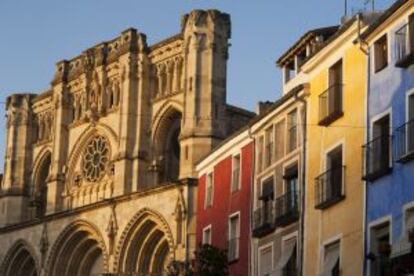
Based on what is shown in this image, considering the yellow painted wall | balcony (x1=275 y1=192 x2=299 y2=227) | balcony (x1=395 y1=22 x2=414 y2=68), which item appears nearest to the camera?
balcony (x1=395 y1=22 x2=414 y2=68)

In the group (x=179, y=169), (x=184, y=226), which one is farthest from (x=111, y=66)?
(x=184, y=226)

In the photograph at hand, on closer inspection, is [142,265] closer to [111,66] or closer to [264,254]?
[111,66]

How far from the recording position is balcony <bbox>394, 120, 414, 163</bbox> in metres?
29.1

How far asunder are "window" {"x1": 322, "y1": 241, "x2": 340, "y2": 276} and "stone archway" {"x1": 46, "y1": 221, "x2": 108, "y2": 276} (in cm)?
2770

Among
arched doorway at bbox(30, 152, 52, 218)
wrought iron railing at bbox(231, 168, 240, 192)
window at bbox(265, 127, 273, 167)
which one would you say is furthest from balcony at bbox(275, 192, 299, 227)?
arched doorway at bbox(30, 152, 52, 218)

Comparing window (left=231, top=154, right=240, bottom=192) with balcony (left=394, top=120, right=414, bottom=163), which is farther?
window (left=231, top=154, right=240, bottom=192)

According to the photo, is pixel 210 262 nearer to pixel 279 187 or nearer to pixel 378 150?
pixel 279 187

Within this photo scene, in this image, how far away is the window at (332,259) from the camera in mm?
32875

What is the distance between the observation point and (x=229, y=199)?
43469 millimetres

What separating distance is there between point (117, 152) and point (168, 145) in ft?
8.79

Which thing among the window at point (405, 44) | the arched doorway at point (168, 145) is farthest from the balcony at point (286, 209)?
the arched doorway at point (168, 145)

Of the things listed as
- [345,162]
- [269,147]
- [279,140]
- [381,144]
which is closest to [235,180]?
[269,147]

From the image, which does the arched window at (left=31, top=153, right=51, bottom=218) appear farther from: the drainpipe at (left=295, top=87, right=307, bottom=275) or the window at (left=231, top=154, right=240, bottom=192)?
the drainpipe at (left=295, top=87, right=307, bottom=275)

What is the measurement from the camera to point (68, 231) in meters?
60.7
